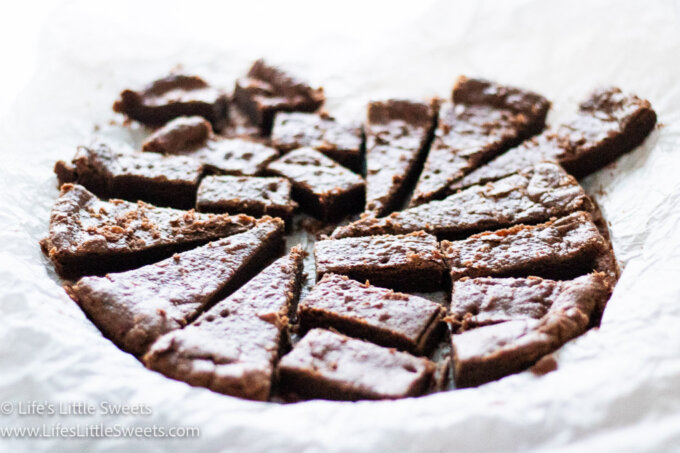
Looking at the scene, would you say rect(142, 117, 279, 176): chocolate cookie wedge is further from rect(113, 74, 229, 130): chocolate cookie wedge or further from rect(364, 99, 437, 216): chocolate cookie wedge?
rect(364, 99, 437, 216): chocolate cookie wedge

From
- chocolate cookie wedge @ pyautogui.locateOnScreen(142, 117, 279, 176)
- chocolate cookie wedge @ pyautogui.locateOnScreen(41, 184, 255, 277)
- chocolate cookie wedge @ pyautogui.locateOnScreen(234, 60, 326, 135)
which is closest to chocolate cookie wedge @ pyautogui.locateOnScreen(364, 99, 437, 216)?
chocolate cookie wedge @ pyautogui.locateOnScreen(234, 60, 326, 135)

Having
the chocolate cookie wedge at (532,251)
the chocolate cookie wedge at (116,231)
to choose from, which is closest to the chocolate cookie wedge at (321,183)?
the chocolate cookie wedge at (116,231)

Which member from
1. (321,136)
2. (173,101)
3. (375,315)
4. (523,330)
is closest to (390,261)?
(375,315)

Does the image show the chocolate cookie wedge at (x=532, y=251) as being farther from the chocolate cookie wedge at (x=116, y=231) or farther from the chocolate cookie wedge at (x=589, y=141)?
the chocolate cookie wedge at (x=116, y=231)

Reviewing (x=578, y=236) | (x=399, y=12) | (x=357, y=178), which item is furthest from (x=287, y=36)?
(x=578, y=236)

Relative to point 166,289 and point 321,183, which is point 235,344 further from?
point 321,183
